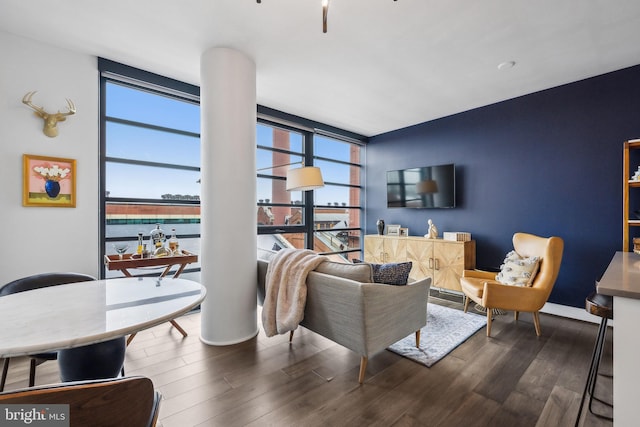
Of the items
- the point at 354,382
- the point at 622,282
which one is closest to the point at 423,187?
the point at 354,382

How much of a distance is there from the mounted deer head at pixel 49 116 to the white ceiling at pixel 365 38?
1.85ft

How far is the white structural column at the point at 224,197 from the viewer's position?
8.54 ft

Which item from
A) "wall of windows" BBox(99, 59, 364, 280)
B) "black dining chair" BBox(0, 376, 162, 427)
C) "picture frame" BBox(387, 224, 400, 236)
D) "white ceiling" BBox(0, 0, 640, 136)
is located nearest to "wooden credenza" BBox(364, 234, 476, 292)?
"picture frame" BBox(387, 224, 400, 236)

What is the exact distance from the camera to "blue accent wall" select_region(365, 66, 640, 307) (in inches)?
121

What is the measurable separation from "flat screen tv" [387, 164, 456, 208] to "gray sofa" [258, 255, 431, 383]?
232 cm

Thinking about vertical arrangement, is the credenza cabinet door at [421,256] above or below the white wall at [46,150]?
below

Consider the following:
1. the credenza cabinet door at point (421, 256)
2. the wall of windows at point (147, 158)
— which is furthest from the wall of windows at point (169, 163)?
the credenza cabinet door at point (421, 256)

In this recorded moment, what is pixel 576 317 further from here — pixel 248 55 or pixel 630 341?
pixel 248 55

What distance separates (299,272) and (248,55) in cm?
215

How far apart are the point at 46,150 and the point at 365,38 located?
307cm

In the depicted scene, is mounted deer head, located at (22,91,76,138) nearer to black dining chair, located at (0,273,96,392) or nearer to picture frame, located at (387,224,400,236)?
black dining chair, located at (0,273,96,392)

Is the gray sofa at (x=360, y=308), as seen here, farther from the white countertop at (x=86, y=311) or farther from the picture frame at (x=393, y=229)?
the picture frame at (x=393, y=229)

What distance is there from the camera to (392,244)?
4.57m

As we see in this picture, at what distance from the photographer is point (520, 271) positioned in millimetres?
2982
